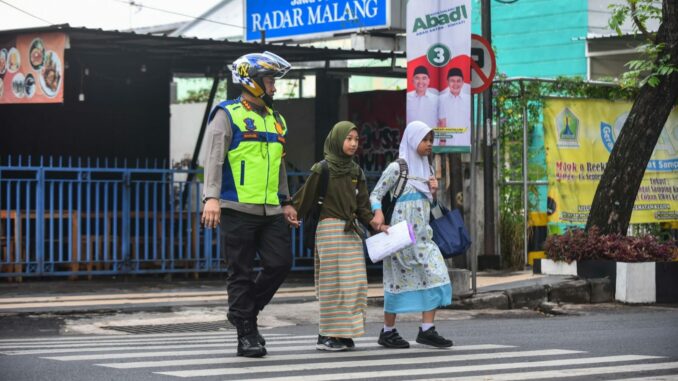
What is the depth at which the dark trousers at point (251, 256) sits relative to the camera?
8.29 m

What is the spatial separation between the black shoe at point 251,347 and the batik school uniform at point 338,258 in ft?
2.21

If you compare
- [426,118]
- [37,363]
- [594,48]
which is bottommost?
[37,363]

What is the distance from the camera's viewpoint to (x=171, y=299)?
13.7 metres

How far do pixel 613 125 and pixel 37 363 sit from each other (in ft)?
42.4

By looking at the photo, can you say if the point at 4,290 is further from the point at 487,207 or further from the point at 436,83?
the point at 487,207

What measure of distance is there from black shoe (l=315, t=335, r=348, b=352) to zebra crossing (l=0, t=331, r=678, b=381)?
0.24 feet

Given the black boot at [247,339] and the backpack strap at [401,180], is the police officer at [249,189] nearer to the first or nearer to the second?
the black boot at [247,339]

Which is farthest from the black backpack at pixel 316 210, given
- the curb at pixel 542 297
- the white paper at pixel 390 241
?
the curb at pixel 542 297

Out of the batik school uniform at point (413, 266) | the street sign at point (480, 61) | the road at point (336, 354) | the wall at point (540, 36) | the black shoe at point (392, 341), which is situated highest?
the wall at point (540, 36)

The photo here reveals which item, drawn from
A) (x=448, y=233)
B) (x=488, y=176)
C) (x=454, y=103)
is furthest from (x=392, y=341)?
(x=488, y=176)

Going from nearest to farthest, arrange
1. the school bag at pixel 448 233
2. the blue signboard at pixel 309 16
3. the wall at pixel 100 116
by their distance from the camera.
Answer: the school bag at pixel 448 233 < the blue signboard at pixel 309 16 < the wall at pixel 100 116

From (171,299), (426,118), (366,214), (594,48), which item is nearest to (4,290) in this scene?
(171,299)

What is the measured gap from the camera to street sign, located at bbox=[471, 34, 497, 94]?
12.9 metres

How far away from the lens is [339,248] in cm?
885
